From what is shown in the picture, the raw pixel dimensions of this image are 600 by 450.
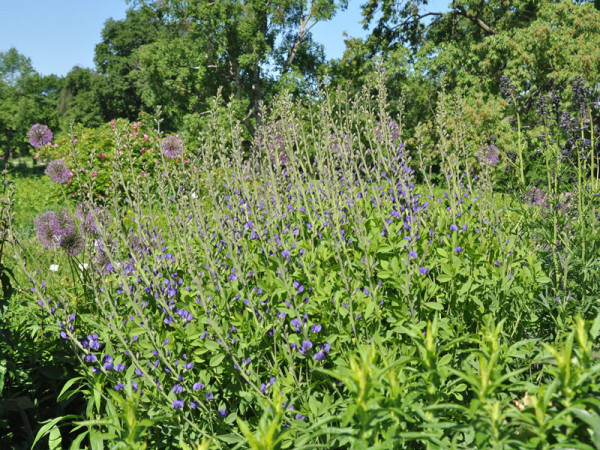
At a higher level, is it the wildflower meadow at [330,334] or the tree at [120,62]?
the tree at [120,62]

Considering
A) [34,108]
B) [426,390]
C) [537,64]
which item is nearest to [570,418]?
[426,390]

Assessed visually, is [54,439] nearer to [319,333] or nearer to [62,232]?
[319,333]

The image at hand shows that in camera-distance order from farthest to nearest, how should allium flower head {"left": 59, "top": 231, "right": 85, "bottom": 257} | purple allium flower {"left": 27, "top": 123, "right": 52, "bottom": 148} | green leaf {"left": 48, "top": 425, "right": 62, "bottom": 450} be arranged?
1. purple allium flower {"left": 27, "top": 123, "right": 52, "bottom": 148}
2. allium flower head {"left": 59, "top": 231, "right": 85, "bottom": 257}
3. green leaf {"left": 48, "top": 425, "right": 62, "bottom": 450}

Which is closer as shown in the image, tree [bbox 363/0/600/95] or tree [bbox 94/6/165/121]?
tree [bbox 363/0/600/95]

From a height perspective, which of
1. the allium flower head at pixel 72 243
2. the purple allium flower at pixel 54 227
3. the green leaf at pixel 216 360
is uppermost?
the purple allium flower at pixel 54 227

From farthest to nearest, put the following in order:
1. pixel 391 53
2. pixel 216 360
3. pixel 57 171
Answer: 1. pixel 391 53
2. pixel 57 171
3. pixel 216 360

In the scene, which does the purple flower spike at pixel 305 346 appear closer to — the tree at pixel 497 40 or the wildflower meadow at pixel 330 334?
the wildflower meadow at pixel 330 334

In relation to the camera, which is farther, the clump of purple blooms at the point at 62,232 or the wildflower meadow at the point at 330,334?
the clump of purple blooms at the point at 62,232

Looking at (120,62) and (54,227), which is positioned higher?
(120,62)

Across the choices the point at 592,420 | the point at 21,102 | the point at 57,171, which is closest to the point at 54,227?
the point at 57,171

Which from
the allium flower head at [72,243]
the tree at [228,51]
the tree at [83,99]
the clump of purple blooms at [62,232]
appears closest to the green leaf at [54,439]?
the clump of purple blooms at [62,232]

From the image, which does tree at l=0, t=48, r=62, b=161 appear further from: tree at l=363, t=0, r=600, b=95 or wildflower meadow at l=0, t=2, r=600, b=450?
wildflower meadow at l=0, t=2, r=600, b=450

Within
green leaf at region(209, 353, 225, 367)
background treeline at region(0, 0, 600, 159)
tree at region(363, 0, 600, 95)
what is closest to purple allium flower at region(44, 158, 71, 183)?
green leaf at region(209, 353, 225, 367)

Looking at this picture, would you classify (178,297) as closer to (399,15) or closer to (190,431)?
(190,431)
